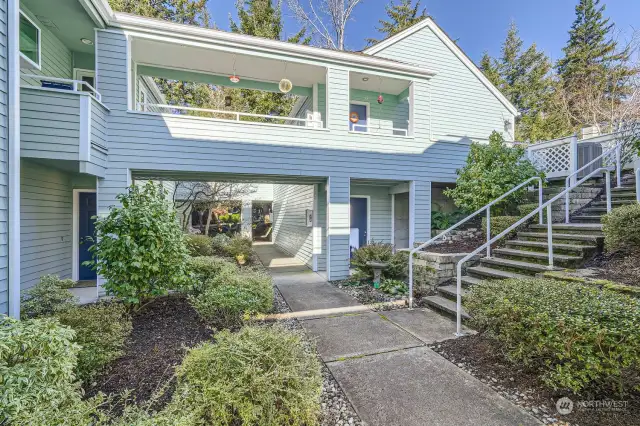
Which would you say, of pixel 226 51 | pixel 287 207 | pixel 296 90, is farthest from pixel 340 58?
pixel 287 207

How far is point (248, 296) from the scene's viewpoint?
432cm

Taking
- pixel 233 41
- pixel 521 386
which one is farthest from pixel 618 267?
pixel 233 41

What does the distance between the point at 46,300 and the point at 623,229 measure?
7.93m

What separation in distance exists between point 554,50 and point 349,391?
2962 cm

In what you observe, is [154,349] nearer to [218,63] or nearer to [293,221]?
[218,63]

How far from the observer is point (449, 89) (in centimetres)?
945

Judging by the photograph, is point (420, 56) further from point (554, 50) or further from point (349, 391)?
point (554, 50)

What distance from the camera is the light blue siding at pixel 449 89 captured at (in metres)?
9.27

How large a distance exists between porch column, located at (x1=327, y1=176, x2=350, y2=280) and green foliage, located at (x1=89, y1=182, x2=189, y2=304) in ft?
12.7

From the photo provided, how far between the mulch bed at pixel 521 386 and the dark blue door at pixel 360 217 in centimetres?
589

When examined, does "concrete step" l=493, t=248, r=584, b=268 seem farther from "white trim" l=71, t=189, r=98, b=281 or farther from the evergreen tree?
the evergreen tree

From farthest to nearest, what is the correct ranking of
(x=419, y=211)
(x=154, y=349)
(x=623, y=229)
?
(x=419, y=211) → (x=623, y=229) → (x=154, y=349)

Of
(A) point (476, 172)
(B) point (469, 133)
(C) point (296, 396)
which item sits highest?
(B) point (469, 133)

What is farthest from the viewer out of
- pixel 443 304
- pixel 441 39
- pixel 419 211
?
pixel 441 39
